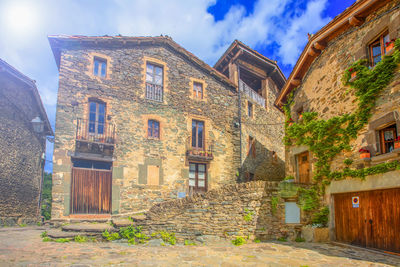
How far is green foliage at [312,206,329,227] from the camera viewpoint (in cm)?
836

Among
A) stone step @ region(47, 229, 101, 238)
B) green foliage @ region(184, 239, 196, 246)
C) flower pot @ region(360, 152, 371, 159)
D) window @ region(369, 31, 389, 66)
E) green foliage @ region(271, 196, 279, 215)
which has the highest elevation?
window @ region(369, 31, 389, 66)

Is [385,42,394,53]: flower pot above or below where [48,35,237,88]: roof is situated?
below

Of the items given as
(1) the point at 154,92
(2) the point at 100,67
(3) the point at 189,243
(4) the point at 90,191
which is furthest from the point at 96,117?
(3) the point at 189,243

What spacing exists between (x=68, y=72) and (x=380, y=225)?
39.5 feet

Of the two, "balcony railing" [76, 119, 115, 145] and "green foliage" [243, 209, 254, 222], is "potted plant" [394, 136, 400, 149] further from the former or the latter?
"balcony railing" [76, 119, 115, 145]

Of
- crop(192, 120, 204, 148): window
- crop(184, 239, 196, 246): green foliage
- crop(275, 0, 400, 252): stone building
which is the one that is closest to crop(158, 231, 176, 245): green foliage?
crop(184, 239, 196, 246): green foliage

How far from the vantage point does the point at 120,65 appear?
1259cm

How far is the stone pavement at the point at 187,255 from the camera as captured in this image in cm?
562

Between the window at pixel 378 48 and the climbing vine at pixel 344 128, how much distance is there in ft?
0.83

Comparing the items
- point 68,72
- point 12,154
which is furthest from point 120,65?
point 12,154

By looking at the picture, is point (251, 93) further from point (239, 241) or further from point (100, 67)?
point (239, 241)

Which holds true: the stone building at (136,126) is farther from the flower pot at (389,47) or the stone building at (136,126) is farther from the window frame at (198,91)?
the flower pot at (389,47)

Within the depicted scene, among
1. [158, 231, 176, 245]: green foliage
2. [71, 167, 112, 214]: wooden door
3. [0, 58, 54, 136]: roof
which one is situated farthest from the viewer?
[0, 58, 54, 136]: roof

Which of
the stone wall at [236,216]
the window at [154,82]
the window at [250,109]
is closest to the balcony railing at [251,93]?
the window at [250,109]
